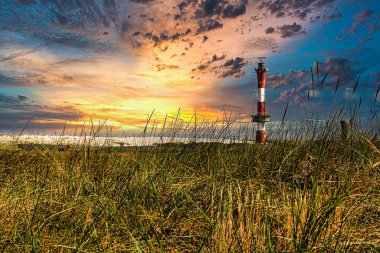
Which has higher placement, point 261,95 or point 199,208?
point 261,95

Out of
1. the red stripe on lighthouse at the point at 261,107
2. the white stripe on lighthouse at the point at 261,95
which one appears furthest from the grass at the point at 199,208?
the white stripe on lighthouse at the point at 261,95

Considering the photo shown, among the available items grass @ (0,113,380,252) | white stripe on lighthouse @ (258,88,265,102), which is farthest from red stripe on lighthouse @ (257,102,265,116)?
grass @ (0,113,380,252)

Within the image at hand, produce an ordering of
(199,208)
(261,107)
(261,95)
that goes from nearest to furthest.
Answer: (199,208) < (261,107) < (261,95)

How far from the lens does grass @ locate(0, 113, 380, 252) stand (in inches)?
83.6

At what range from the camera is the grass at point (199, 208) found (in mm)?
2123

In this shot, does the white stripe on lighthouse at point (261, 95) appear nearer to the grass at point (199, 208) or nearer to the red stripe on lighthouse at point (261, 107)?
the red stripe on lighthouse at point (261, 107)

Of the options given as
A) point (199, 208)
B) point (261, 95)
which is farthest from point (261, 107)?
point (199, 208)

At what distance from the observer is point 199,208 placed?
2.17m

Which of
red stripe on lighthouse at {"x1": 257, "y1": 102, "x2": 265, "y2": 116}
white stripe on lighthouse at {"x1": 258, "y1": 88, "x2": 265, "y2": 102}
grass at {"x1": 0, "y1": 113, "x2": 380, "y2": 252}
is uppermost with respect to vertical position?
white stripe on lighthouse at {"x1": 258, "y1": 88, "x2": 265, "y2": 102}

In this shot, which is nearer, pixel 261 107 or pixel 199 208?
pixel 199 208

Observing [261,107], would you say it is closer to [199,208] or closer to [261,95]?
[261,95]

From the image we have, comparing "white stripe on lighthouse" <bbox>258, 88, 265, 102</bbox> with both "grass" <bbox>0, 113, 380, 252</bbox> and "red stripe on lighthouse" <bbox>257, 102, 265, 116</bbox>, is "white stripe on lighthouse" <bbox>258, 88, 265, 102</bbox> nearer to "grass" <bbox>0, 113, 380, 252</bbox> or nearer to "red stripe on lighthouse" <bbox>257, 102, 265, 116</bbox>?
"red stripe on lighthouse" <bbox>257, 102, 265, 116</bbox>

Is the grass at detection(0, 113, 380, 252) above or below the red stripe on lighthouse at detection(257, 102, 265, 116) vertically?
below

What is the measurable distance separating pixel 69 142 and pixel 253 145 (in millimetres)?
3516
